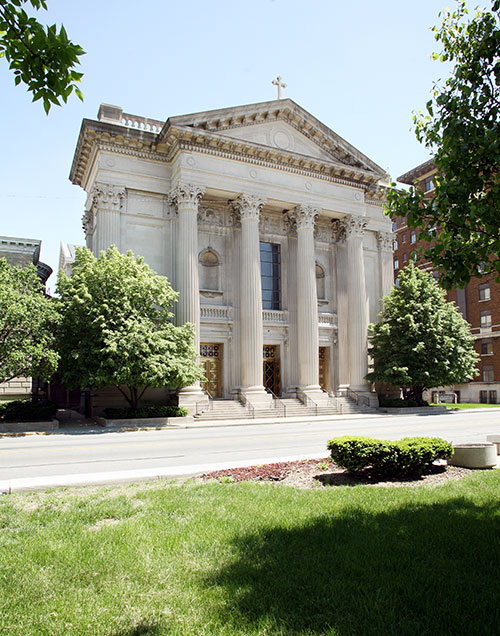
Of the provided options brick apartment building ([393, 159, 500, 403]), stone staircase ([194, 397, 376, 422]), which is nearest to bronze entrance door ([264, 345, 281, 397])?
stone staircase ([194, 397, 376, 422])

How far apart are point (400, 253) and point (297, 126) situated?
40.9 metres

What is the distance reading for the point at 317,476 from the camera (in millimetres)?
10211

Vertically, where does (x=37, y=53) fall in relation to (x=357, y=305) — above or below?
below

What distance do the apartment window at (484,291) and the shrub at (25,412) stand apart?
48508mm

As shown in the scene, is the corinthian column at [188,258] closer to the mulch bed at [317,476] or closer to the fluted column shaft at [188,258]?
the fluted column shaft at [188,258]

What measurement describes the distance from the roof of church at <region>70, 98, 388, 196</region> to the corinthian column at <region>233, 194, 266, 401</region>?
146 inches

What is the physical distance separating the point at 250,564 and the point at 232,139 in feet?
106

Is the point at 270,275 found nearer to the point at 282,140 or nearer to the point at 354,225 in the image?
the point at 354,225

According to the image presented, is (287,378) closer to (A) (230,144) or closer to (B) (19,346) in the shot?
(A) (230,144)

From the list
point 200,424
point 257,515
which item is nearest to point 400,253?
point 200,424

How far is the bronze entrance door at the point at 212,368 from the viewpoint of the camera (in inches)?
1399

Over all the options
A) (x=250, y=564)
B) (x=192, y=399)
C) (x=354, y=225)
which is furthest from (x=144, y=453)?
(x=354, y=225)

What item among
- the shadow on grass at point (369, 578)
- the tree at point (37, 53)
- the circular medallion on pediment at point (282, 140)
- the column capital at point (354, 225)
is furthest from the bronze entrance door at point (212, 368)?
the tree at point (37, 53)

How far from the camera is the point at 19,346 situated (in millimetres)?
23125
